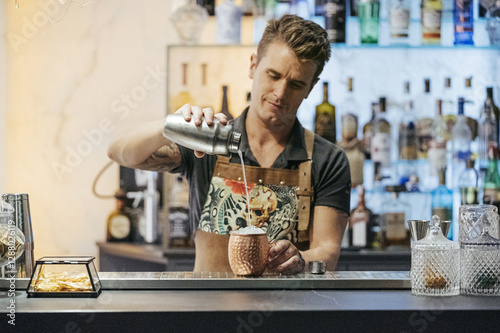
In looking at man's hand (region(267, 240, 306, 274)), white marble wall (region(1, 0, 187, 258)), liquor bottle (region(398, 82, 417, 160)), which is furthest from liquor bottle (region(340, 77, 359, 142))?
man's hand (region(267, 240, 306, 274))

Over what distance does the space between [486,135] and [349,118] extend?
2.20 ft

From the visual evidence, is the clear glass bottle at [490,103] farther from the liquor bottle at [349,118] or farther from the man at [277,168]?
the man at [277,168]

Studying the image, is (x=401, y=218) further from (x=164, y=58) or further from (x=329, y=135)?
(x=164, y=58)

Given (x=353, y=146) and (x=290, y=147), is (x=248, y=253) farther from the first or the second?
(x=353, y=146)

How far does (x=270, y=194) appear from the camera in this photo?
217 centimetres

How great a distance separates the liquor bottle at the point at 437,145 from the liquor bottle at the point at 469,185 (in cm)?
12

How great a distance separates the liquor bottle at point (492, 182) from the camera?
10.2 feet

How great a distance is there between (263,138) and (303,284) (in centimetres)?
85

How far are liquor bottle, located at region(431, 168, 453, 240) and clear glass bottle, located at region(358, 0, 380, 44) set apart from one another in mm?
750

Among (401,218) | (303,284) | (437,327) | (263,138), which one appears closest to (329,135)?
(401,218)

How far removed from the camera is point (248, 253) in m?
1.51

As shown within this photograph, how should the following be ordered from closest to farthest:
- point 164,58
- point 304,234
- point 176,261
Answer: point 304,234 < point 176,261 < point 164,58

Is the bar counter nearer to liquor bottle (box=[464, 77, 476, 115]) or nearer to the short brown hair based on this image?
the short brown hair

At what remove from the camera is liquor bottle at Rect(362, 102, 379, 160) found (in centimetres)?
309
